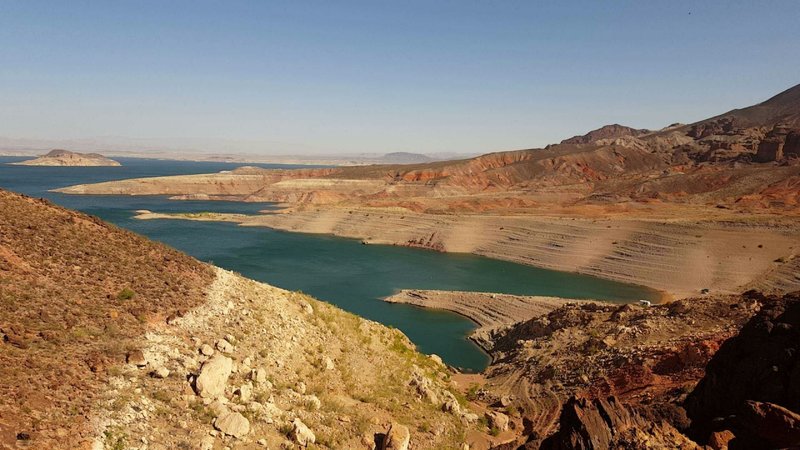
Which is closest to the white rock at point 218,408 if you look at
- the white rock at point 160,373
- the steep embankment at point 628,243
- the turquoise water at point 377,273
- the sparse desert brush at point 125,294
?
the white rock at point 160,373

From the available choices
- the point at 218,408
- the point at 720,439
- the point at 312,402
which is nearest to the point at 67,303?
the point at 218,408

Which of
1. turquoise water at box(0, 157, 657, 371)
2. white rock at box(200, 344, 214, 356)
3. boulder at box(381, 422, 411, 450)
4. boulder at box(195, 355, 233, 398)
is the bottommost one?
turquoise water at box(0, 157, 657, 371)

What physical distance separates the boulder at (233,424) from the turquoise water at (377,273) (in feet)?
66.7

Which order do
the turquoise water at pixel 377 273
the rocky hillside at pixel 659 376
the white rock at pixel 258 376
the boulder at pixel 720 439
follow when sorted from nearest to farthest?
the boulder at pixel 720 439 < the rocky hillside at pixel 659 376 < the white rock at pixel 258 376 < the turquoise water at pixel 377 273

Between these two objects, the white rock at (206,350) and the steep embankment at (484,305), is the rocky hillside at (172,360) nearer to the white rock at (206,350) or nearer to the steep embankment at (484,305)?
the white rock at (206,350)

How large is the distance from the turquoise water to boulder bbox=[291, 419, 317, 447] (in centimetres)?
1890

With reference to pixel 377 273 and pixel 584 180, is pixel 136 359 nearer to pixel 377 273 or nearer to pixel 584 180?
pixel 377 273

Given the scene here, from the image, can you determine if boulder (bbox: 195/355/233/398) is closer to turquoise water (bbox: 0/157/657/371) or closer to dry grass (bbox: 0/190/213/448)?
dry grass (bbox: 0/190/213/448)

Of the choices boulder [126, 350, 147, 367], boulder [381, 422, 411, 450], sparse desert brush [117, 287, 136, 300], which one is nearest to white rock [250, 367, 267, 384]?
boulder [126, 350, 147, 367]

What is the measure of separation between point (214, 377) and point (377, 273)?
43752 mm

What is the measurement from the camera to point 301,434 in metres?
12.1

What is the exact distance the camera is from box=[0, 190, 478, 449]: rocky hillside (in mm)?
10133

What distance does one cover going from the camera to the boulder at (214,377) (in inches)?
471

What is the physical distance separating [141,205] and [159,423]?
11166 centimetres
